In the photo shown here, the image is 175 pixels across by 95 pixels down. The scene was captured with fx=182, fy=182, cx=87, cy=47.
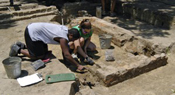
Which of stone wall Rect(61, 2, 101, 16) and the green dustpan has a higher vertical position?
stone wall Rect(61, 2, 101, 16)

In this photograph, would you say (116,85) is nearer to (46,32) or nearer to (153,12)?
(46,32)

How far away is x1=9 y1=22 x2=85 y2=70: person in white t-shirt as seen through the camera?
134 inches

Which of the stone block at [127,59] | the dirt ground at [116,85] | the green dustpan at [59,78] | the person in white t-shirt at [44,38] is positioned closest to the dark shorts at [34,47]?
the person in white t-shirt at [44,38]

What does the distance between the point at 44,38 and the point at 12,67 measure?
34.9 inches

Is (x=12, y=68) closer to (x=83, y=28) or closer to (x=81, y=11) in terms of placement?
(x=83, y=28)

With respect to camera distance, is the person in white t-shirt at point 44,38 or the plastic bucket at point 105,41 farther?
the plastic bucket at point 105,41

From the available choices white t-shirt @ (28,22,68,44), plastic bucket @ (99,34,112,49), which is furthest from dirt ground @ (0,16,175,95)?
plastic bucket @ (99,34,112,49)

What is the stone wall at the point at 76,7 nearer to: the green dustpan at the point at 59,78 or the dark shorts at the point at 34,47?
the dark shorts at the point at 34,47

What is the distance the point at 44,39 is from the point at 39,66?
545 mm

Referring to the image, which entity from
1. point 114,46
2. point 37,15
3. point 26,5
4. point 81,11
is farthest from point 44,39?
point 26,5

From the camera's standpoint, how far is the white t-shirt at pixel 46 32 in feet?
11.3

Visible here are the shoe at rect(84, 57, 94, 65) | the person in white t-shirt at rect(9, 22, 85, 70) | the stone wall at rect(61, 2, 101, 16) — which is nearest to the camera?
the person in white t-shirt at rect(9, 22, 85, 70)

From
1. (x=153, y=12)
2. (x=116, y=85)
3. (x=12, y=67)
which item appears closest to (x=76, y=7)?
(x=153, y=12)

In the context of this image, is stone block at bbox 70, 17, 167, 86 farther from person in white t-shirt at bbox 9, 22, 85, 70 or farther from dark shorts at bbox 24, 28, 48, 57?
dark shorts at bbox 24, 28, 48, 57
